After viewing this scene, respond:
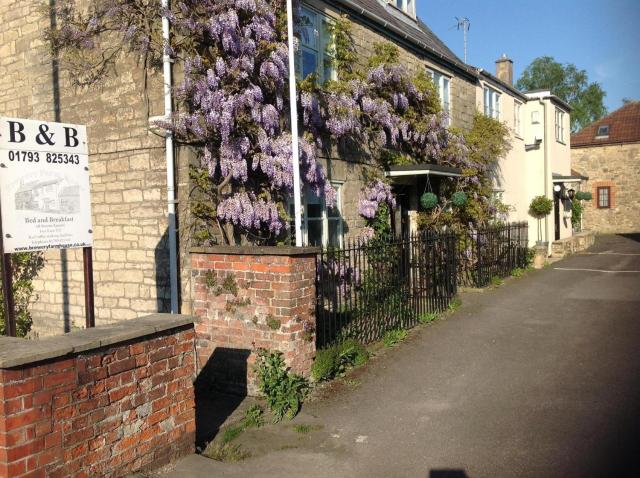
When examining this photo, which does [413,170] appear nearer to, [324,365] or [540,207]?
[324,365]

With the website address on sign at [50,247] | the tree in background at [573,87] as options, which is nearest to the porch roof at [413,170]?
the website address on sign at [50,247]

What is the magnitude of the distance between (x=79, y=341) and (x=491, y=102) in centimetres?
1636

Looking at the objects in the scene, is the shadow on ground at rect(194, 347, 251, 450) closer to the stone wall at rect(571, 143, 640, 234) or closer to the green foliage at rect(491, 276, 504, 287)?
the green foliage at rect(491, 276, 504, 287)

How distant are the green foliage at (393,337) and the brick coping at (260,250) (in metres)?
2.43

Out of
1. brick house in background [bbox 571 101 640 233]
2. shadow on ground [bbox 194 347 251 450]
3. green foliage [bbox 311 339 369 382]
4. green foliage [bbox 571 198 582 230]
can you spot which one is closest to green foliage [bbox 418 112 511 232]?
green foliage [bbox 311 339 369 382]

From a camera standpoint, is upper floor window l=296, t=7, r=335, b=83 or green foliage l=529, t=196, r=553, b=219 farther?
green foliage l=529, t=196, r=553, b=219

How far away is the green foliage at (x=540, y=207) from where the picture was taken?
2011 cm

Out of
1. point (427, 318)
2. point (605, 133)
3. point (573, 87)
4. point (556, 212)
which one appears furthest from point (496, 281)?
point (573, 87)

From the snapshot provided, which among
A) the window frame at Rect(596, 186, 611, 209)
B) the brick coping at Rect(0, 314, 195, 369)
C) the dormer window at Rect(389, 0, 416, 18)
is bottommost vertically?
the brick coping at Rect(0, 314, 195, 369)

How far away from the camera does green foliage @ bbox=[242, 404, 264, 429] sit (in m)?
5.62

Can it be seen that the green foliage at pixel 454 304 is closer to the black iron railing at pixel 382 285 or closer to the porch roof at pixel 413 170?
the black iron railing at pixel 382 285

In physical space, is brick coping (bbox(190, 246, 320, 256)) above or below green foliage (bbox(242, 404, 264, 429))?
above

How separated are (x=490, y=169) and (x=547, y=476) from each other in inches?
530

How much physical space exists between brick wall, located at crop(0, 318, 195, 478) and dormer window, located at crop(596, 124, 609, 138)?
32927mm
